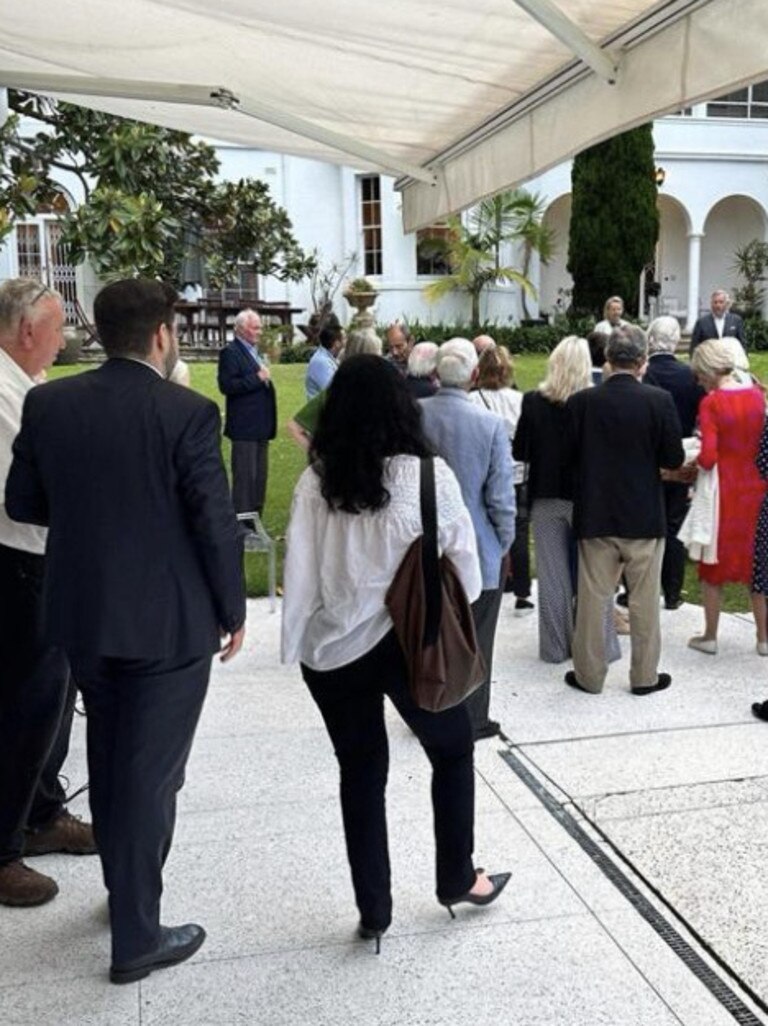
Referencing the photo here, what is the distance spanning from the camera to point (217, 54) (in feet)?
16.5

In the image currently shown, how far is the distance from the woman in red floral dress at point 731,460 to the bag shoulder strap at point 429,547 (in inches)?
138

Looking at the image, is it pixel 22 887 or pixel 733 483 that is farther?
pixel 733 483

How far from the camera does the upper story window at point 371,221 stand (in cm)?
2614

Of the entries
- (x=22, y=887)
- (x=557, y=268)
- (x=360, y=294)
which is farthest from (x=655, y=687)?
(x=557, y=268)

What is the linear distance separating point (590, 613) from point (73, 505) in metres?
3.40

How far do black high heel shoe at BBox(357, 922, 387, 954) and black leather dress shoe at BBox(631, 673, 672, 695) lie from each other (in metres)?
2.68

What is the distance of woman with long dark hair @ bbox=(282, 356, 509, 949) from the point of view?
2951 millimetres

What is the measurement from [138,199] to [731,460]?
12.8 feet

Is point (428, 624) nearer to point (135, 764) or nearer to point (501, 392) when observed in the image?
point (135, 764)

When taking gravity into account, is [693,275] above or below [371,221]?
below

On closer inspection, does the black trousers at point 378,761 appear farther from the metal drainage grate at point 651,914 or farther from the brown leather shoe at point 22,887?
the brown leather shoe at point 22,887

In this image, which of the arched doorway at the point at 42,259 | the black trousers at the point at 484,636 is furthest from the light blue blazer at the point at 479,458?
the arched doorway at the point at 42,259

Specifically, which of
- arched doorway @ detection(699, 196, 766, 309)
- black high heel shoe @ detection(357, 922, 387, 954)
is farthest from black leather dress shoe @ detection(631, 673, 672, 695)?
arched doorway @ detection(699, 196, 766, 309)

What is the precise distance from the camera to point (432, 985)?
9.91 feet
